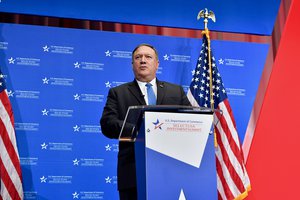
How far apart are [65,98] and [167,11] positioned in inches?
55.1

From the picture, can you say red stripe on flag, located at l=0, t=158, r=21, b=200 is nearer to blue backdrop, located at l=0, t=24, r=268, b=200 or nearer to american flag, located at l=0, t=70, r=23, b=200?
american flag, located at l=0, t=70, r=23, b=200

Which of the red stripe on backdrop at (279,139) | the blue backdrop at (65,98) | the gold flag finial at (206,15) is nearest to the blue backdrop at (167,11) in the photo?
the blue backdrop at (65,98)

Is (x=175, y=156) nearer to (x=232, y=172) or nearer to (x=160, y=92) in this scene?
(x=160, y=92)

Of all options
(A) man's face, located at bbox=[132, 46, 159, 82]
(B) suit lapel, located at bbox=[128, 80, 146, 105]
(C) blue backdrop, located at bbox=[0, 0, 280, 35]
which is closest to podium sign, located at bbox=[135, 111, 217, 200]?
(B) suit lapel, located at bbox=[128, 80, 146, 105]

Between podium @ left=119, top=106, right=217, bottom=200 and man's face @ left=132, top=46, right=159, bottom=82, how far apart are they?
0.87 metres

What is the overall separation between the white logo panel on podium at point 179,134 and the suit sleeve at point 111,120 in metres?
0.42

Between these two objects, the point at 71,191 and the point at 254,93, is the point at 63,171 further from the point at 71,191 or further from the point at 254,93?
the point at 254,93

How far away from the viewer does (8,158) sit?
4.18 meters

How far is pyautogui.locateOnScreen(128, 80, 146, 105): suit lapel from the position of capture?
358 centimetres

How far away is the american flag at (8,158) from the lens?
13.5 ft

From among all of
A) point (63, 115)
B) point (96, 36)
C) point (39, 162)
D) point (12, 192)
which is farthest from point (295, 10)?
point (12, 192)

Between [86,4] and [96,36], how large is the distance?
344 millimetres

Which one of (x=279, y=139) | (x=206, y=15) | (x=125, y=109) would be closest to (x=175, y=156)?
(x=125, y=109)

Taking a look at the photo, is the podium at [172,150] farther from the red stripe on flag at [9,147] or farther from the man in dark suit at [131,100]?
the red stripe on flag at [9,147]
